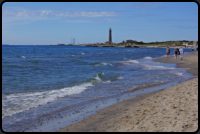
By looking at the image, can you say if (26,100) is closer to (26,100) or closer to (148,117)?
(26,100)

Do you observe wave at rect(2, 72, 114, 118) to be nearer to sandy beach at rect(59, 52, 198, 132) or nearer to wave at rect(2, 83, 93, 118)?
wave at rect(2, 83, 93, 118)

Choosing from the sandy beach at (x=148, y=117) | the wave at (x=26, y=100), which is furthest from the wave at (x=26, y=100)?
Answer: the sandy beach at (x=148, y=117)

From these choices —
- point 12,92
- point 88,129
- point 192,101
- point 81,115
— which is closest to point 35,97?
point 12,92

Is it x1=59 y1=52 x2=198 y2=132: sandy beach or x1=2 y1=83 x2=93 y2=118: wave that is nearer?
x1=59 y1=52 x2=198 y2=132: sandy beach

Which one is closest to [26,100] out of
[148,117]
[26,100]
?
[26,100]

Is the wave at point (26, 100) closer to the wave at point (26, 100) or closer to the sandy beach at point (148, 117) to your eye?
the wave at point (26, 100)

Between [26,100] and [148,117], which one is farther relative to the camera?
[26,100]

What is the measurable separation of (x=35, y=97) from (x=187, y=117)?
704 cm

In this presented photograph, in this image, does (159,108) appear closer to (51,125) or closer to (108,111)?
(108,111)

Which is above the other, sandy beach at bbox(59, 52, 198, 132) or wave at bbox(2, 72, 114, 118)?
sandy beach at bbox(59, 52, 198, 132)

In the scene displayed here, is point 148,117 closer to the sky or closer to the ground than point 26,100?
closer to the sky

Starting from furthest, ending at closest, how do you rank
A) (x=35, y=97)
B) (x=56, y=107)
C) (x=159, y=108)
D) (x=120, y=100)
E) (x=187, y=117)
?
(x=35, y=97)
(x=120, y=100)
(x=56, y=107)
(x=159, y=108)
(x=187, y=117)

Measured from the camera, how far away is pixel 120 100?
9977 mm


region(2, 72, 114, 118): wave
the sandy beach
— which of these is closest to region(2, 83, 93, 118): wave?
region(2, 72, 114, 118): wave
